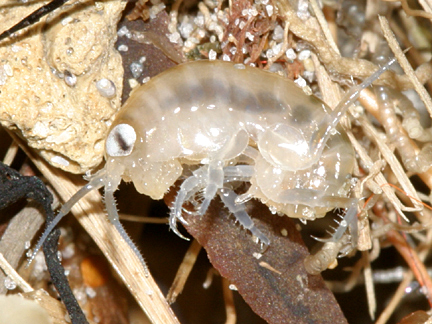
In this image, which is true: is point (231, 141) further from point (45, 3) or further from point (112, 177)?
point (45, 3)

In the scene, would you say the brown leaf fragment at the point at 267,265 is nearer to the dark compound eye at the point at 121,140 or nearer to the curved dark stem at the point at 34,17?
the dark compound eye at the point at 121,140

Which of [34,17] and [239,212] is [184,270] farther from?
[34,17]

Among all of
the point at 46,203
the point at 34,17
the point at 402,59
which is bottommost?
the point at 46,203

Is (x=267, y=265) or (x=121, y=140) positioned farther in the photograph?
(x=267, y=265)

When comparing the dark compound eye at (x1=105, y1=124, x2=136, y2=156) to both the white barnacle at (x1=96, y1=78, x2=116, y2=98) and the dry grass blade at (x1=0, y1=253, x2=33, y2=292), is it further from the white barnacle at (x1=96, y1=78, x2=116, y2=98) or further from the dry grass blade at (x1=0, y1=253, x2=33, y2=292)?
the dry grass blade at (x1=0, y1=253, x2=33, y2=292)

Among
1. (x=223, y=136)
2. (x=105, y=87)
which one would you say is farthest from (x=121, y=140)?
(x=223, y=136)

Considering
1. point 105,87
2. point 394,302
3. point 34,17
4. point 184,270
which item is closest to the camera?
point 34,17

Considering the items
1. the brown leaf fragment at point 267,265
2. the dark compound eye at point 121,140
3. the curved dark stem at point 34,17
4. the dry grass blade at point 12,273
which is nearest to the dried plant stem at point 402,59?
the brown leaf fragment at point 267,265
